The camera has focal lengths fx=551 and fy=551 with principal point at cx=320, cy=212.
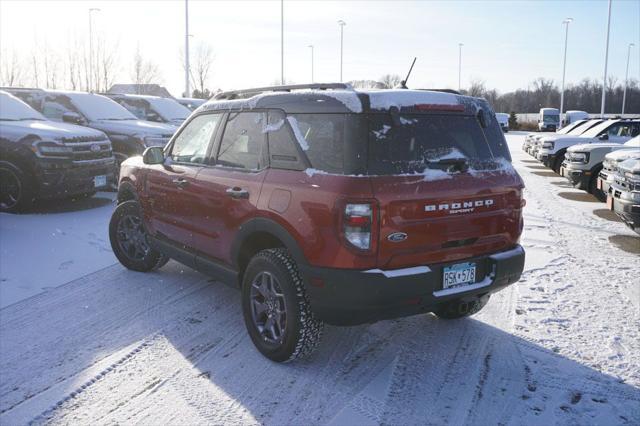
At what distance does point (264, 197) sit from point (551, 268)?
388cm

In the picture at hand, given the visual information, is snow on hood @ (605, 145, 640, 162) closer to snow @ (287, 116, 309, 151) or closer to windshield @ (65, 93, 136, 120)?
snow @ (287, 116, 309, 151)

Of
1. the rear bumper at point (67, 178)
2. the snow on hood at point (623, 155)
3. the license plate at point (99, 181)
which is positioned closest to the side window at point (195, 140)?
the rear bumper at point (67, 178)

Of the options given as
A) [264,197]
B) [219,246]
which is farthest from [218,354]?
[264,197]

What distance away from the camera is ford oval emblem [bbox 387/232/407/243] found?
3262 millimetres

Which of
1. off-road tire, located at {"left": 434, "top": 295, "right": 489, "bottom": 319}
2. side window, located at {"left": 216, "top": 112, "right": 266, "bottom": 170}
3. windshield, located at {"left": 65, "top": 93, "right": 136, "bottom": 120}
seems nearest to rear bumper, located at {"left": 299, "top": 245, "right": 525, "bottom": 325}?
off-road tire, located at {"left": 434, "top": 295, "right": 489, "bottom": 319}

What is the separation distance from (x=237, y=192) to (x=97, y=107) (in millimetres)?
9191

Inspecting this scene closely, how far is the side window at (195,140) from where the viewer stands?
467 cm

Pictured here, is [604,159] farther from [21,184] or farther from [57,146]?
[21,184]

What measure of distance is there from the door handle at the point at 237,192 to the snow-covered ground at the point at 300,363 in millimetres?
1114

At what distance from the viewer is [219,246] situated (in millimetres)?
4320

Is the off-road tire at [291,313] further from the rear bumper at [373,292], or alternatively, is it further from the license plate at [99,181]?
the license plate at [99,181]

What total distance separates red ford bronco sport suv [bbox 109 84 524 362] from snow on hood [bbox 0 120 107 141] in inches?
213

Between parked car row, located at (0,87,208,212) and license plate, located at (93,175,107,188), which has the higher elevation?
parked car row, located at (0,87,208,212)

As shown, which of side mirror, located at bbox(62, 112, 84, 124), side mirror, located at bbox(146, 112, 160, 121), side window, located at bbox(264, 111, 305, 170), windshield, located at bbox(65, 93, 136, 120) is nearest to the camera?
side window, located at bbox(264, 111, 305, 170)
